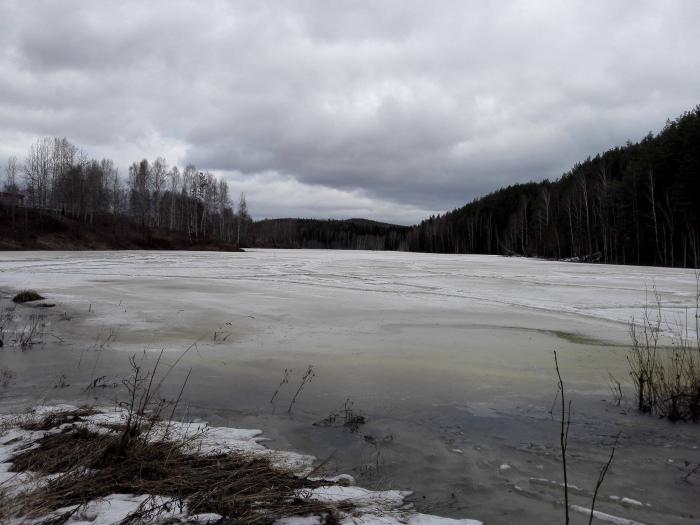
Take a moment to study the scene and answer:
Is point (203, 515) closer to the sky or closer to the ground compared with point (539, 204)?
closer to the ground

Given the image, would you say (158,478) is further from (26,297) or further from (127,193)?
(127,193)

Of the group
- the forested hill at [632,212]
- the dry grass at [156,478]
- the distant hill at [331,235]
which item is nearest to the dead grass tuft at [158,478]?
the dry grass at [156,478]

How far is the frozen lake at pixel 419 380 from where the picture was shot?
302cm

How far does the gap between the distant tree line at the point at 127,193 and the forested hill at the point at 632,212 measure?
49635 mm

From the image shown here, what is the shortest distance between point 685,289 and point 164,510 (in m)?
16.9

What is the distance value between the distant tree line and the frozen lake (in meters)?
53.9

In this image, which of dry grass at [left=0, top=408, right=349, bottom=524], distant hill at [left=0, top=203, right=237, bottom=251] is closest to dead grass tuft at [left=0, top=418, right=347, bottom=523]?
dry grass at [left=0, top=408, right=349, bottom=524]

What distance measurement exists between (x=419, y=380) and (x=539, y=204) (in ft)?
241

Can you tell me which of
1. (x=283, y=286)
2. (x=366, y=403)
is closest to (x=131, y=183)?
(x=283, y=286)

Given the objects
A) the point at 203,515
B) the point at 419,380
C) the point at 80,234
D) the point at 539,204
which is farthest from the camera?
the point at 539,204

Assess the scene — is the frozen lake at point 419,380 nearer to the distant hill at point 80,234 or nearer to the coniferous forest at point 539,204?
the coniferous forest at point 539,204

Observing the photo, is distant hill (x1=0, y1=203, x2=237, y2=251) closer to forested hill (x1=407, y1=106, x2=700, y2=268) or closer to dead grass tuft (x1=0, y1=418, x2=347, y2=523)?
forested hill (x1=407, y1=106, x2=700, y2=268)

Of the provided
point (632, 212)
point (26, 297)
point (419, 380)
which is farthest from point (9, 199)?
point (632, 212)

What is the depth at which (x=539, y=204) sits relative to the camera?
70.9 meters
